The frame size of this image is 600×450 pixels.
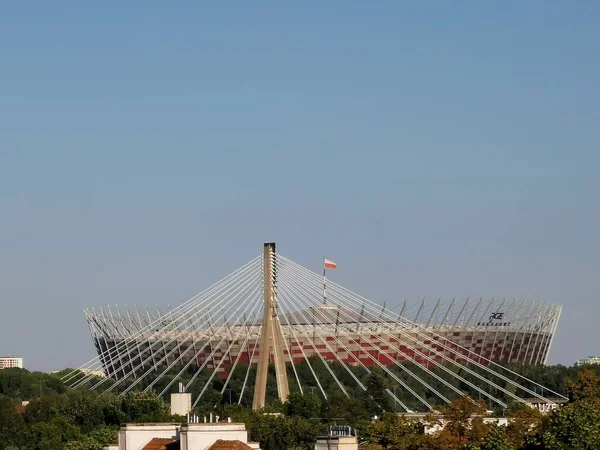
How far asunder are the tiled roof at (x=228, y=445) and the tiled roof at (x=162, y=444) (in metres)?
3.24

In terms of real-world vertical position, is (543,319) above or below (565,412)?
above

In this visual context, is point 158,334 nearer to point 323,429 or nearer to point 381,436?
point 323,429

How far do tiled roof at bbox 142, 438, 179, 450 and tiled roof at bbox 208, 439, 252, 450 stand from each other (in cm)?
324

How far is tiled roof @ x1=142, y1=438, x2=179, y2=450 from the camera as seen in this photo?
169ft

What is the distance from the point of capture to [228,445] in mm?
47156

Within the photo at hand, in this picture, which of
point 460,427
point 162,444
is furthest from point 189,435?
point 460,427

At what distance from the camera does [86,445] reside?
238 ft

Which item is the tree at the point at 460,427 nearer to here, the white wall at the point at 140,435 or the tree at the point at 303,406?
the white wall at the point at 140,435

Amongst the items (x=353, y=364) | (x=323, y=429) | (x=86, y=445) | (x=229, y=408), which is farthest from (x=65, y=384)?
(x=86, y=445)

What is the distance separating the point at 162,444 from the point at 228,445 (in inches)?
254

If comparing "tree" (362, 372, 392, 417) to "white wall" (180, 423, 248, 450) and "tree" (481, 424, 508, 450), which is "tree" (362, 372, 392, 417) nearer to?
"tree" (481, 424, 508, 450)

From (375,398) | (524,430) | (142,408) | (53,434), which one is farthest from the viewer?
(375,398)

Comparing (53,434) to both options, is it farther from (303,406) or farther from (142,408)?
(303,406)

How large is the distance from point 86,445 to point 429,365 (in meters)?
98.4
